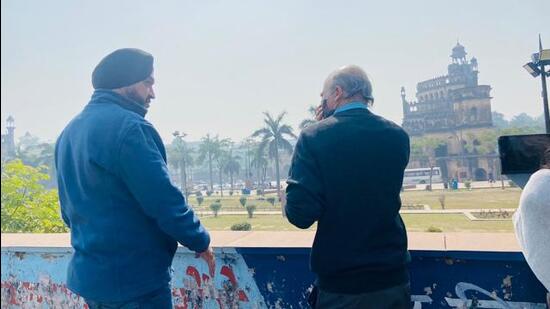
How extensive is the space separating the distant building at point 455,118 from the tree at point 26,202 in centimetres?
5241

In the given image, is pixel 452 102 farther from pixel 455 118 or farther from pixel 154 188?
pixel 154 188

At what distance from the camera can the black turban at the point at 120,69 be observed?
1688 millimetres

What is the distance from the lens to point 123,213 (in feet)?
5.12

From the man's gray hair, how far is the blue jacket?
736 millimetres

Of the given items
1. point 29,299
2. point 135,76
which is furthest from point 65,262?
point 135,76

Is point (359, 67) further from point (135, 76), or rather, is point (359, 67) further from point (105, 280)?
point (105, 280)

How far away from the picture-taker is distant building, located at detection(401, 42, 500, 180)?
193 feet

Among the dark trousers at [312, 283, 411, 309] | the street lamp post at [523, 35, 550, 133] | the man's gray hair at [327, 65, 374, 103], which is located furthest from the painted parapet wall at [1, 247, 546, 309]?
the street lamp post at [523, 35, 550, 133]

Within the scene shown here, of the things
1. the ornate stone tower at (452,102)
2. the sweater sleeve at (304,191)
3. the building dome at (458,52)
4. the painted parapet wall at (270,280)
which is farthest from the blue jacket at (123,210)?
the building dome at (458,52)

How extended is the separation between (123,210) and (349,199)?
2.65 ft

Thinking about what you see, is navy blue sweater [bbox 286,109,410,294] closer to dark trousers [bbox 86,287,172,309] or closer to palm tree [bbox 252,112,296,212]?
dark trousers [bbox 86,287,172,309]

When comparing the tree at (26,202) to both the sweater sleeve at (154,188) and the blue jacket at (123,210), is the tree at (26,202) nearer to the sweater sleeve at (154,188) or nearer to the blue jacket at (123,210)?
the blue jacket at (123,210)

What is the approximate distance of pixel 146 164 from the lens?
150cm

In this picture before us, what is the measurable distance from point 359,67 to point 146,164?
0.92 meters
